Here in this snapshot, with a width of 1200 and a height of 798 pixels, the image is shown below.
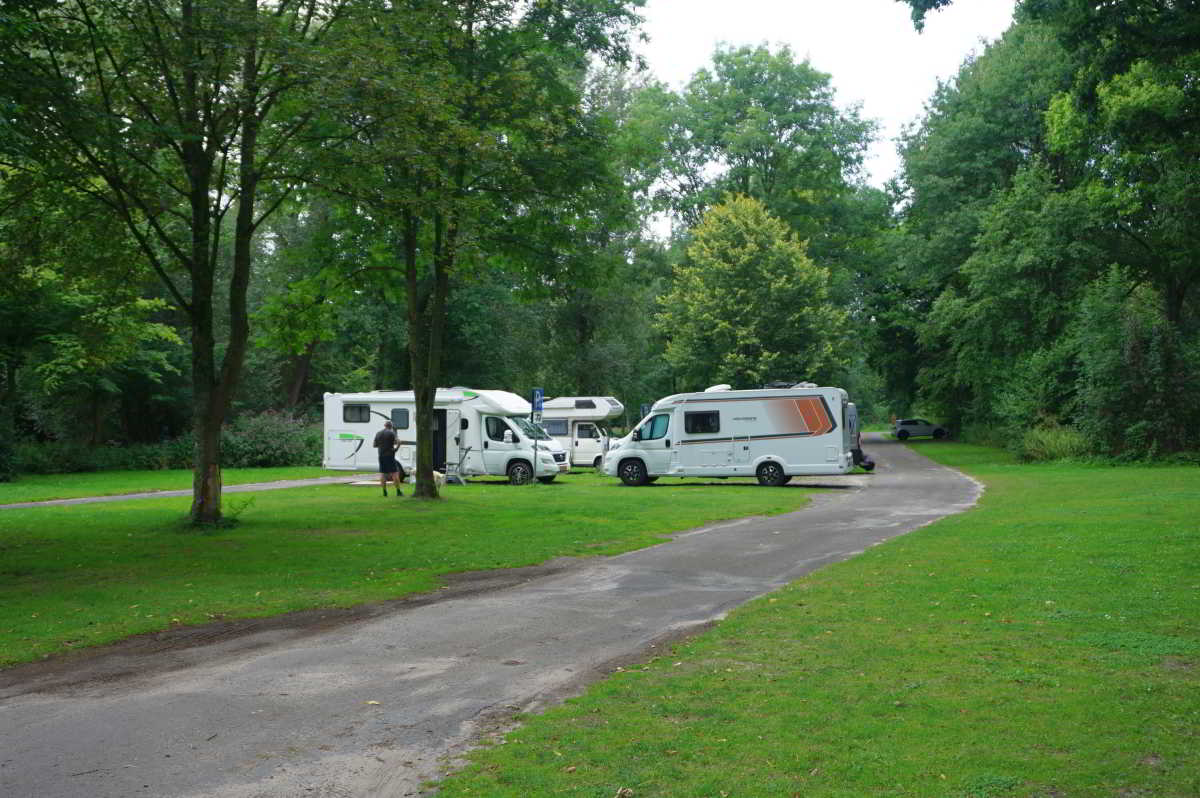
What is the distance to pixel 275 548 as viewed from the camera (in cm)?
1420

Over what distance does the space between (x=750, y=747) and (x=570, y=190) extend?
17.5m

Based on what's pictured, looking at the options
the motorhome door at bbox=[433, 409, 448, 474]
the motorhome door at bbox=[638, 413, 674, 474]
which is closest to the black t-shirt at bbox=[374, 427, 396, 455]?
the motorhome door at bbox=[433, 409, 448, 474]

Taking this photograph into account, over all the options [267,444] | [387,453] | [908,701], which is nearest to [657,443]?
[387,453]

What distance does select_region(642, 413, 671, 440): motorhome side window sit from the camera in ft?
96.4

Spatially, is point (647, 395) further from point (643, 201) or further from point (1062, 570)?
point (1062, 570)

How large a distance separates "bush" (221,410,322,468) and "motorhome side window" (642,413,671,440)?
16.1 meters

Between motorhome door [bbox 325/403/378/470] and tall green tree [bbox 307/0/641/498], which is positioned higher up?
tall green tree [bbox 307/0/641/498]

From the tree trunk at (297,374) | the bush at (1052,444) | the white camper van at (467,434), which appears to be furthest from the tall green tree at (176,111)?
the tree trunk at (297,374)

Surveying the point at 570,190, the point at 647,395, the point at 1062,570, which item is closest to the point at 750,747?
the point at 1062,570

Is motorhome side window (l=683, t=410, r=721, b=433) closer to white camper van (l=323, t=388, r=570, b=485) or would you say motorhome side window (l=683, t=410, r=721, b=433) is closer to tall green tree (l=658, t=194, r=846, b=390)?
white camper van (l=323, t=388, r=570, b=485)

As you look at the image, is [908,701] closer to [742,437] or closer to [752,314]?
[742,437]

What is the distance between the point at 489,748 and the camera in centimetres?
537

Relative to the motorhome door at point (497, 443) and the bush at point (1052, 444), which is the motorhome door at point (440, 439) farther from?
the bush at point (1052, 444)

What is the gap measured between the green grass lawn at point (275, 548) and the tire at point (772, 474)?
152 inches
